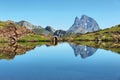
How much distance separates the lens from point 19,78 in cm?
4872

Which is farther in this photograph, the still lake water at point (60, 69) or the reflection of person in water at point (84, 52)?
the reflection of person in water at point (84, 52)

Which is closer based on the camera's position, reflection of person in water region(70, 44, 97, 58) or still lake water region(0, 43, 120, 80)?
still lake water region(0, 43, 120, 80)

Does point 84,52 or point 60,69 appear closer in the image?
point 60,69

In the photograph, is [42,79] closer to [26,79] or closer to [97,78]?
[26,79]

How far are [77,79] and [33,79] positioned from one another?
765cm

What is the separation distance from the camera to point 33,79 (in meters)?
47.3

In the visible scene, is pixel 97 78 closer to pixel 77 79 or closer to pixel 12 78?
pixel 77 79

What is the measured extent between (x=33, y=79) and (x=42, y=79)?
5.11ft

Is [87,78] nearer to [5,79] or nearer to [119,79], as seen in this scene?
[119,79]

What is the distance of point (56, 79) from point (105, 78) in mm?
8620

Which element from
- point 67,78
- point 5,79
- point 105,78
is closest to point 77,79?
point 67,78

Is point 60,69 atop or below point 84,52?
below

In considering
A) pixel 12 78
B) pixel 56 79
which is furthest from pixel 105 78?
pixel 12 78

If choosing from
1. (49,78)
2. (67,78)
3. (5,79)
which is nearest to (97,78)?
(67,78)
